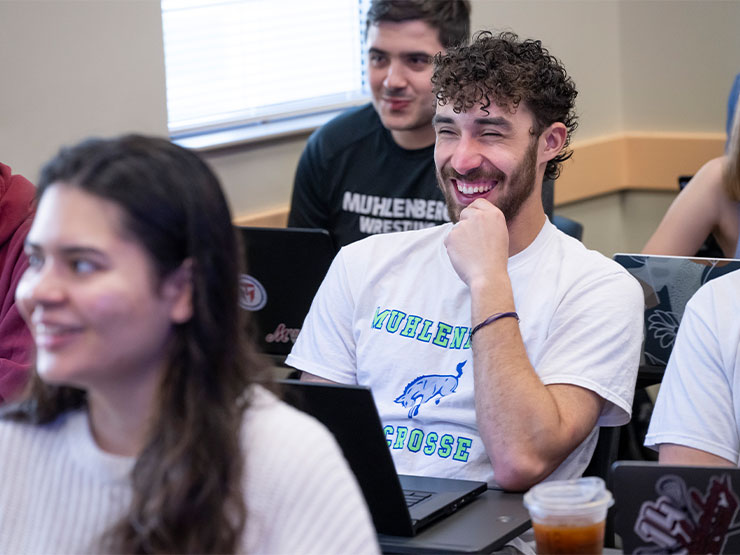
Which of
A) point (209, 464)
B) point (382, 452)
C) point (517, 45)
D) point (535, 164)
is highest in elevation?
point (517, 45)

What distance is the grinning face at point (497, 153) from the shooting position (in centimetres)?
198

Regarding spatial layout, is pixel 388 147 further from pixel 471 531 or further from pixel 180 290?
pixel 180 290

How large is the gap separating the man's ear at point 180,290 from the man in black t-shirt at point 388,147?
1.71 metres

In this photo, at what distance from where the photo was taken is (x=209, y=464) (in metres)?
1.08

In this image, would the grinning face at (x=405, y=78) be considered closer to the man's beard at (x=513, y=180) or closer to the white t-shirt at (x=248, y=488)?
the man's beard at (x=513, y=180)

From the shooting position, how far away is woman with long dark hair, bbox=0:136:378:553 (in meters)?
1.07

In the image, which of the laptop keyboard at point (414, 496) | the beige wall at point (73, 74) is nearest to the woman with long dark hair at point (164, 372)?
the laptop keyboard at point (414, 496)

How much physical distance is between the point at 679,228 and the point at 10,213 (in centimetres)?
147

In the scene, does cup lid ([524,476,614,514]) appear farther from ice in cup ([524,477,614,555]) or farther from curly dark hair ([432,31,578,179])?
curly dark hair ([432,31,578,179])

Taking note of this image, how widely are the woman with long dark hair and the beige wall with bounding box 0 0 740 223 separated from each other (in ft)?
5.31

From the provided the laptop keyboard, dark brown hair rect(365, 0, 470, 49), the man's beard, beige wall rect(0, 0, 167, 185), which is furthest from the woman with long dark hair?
dark brown hair rect(365, 0, 470, 49)

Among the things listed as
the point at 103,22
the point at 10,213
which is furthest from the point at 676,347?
the point at 103,22

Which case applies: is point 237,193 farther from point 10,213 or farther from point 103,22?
point 10,213

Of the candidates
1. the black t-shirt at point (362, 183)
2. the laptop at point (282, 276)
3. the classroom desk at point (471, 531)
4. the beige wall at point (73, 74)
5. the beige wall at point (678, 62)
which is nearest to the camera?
the classroom desk at point (471, 531)
